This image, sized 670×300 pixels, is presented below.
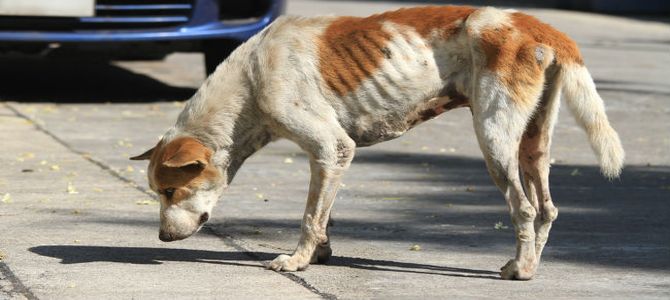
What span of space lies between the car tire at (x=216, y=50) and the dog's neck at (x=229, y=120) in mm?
6213

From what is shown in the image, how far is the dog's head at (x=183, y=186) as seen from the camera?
20.4ft

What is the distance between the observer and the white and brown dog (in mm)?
6074

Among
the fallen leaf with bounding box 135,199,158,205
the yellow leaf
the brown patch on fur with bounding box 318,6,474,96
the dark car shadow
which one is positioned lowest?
the dark car shadow

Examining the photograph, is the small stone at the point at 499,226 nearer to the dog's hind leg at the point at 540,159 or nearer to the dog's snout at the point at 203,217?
the dog's hind leg at the point at 540,159

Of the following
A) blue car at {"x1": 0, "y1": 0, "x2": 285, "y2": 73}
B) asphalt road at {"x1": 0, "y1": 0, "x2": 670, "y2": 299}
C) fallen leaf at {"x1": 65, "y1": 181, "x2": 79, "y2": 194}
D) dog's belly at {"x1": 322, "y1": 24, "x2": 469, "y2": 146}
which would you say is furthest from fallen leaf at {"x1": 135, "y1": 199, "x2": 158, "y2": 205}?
blue car at {"x1": 0, "y1": 0, "x2": 285, "y2": 73}

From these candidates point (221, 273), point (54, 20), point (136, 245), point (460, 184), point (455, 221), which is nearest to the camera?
point (221, 273)

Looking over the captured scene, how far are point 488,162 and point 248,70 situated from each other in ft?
3.82

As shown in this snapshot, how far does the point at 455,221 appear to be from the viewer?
753cm

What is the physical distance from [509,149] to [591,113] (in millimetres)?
400

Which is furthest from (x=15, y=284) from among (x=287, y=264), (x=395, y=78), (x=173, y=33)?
(x=173, y=33)

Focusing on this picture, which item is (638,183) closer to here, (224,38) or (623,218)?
(623,218)

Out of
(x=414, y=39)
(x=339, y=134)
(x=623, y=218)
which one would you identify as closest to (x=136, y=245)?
(x=339, y=134)

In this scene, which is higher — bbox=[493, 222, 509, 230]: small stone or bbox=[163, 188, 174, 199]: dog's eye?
bbox=[163, 188, 174, 199]: dog's eye

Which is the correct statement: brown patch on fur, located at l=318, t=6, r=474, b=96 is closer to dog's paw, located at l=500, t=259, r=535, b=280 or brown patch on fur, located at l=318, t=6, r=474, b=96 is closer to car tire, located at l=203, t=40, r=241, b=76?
dog's paw, located at l=500, t=259, r=535, b=280
